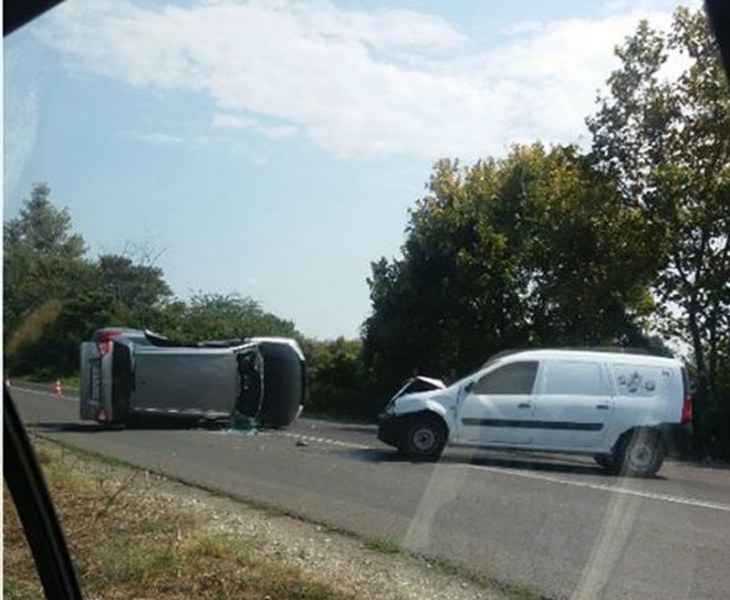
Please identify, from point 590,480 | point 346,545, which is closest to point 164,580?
point 346,545

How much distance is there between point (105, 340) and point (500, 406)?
373 cm

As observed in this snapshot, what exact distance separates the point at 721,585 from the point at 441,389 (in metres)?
3.28

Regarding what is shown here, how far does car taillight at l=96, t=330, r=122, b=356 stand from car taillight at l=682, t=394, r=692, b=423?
4775mm

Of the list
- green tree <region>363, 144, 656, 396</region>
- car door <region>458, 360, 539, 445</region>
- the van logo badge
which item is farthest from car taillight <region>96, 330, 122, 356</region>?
the van logo badge

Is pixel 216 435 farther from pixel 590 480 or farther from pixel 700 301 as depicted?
pixel 700 301

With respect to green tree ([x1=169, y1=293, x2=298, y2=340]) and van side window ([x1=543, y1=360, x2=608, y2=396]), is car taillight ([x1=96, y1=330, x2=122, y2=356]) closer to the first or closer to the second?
green tree ([x1=169, y1=293, x2=298, y2=340])

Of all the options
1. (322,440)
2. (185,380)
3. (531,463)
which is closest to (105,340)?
(185,380)

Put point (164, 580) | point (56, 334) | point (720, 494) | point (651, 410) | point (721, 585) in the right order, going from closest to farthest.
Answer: point (164, 580), point (721, 585), point (56, 334), point (651, 410), point (720, 494)

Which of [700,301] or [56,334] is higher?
[700,301]

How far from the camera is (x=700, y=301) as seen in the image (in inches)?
316

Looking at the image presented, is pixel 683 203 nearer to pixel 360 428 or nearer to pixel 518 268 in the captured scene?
pixel 518 268

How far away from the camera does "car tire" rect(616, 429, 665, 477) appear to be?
10.8m

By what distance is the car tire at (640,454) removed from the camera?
10.8 meters

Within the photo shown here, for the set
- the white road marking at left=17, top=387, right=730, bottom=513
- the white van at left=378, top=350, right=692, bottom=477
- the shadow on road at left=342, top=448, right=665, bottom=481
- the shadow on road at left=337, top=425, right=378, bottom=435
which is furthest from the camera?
the shadow on road at left=337, top=425, right=378, bottom=435
